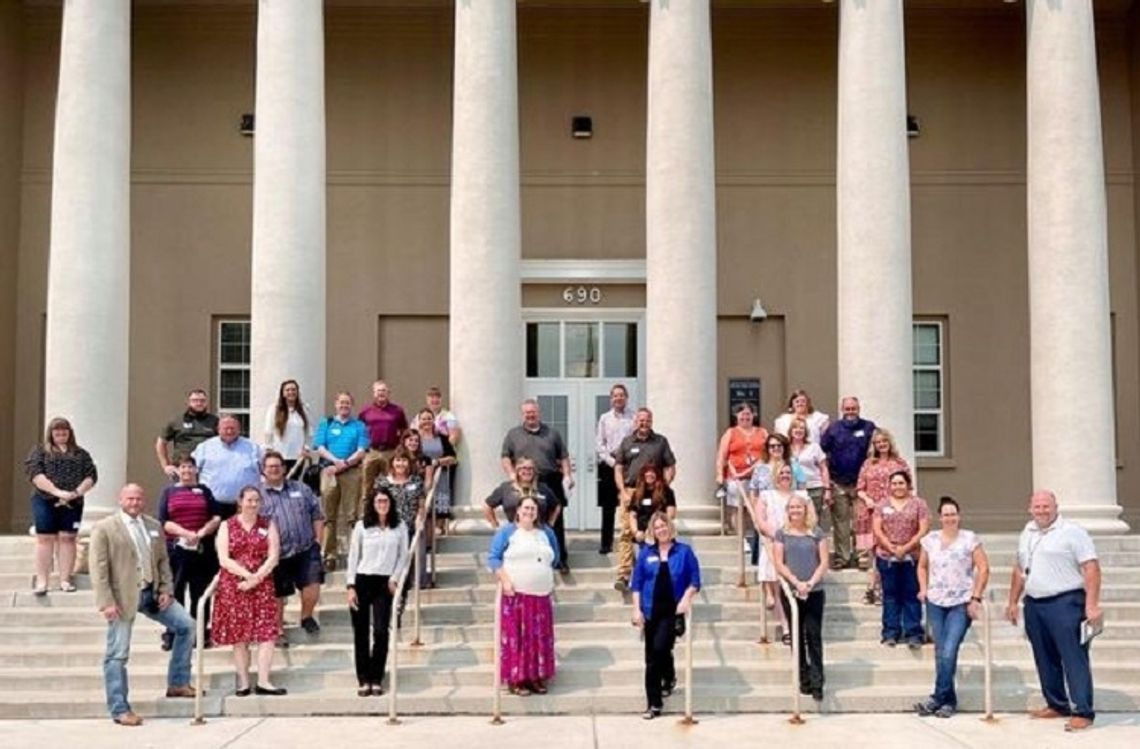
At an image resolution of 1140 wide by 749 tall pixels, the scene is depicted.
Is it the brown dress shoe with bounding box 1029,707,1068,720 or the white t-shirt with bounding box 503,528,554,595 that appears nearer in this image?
the brown dress shoe with bounding box 1029,707,1068,720

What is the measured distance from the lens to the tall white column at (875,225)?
1625cm

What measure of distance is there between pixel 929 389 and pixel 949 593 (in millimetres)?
10451

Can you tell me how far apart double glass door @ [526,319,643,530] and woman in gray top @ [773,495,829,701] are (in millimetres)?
9103

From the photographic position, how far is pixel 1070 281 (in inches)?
648

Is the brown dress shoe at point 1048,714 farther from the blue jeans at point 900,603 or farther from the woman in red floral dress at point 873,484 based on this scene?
the woman in red floral dress at point 873,484

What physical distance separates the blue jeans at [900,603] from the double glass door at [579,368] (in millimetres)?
8433

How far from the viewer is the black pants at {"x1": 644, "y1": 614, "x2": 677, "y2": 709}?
11305 mm

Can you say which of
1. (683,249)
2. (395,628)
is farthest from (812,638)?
(683,249)

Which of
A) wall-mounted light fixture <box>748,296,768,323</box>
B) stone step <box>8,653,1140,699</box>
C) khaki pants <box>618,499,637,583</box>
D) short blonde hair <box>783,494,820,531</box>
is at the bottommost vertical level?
stone step <box>8,653,1140,699</box>

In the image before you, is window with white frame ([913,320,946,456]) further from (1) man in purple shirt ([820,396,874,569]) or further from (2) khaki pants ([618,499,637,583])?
(2) khaki pants ([618,499,637,583])

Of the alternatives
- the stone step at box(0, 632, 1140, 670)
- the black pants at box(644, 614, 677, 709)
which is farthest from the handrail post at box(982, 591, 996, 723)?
the black pants at box(644, 614, 677, 709)

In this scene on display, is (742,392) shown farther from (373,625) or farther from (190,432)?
(373,625)

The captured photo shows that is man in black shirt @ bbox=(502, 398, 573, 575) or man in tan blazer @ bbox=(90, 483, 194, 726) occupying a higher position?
man in black shirt @ bbox=(502, 398, 573, 575)

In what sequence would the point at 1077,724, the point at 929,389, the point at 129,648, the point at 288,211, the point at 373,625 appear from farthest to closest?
the point at 929,389
the point at 288,211
the point at 373,625
the point at 129,648
the point at 1077,724
